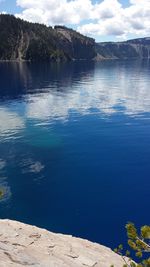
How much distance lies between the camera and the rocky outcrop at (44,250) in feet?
61.0

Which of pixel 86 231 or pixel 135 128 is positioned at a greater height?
pixel 135 128

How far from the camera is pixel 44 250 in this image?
2195cm

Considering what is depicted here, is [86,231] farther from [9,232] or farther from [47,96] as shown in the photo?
[47,96]

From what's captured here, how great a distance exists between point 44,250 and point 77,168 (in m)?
25.5

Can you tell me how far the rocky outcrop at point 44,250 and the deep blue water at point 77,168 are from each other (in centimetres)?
672

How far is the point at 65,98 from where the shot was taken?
103312 mm

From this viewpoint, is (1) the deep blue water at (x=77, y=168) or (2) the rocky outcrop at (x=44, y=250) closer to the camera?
(2) the rocky outcrop at (x=44, y=250)

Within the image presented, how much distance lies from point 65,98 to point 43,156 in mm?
53555

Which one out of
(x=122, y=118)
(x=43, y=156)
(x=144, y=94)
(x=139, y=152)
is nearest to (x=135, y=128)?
(x=122, y=118)

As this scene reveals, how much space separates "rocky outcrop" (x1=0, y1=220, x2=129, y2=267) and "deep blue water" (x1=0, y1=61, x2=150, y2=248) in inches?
264

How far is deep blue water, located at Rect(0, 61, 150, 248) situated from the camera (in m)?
34.8

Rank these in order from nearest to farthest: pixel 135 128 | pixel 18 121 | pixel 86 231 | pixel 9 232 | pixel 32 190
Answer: pixel 9 232 < pixel 86 231 < pixel 32 190 < pixel 135 128 < pixel 18 121

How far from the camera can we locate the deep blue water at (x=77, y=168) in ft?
114

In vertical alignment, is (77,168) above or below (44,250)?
below
